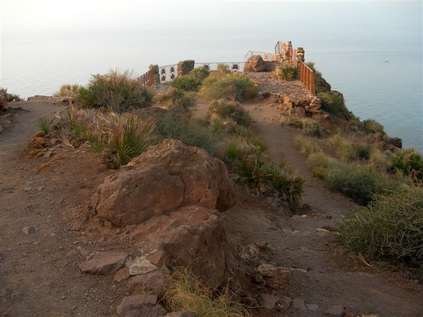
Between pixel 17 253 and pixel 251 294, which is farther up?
pixel 17 253

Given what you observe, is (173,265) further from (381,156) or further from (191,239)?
(381,156)

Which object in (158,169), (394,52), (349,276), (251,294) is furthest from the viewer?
(394,52)

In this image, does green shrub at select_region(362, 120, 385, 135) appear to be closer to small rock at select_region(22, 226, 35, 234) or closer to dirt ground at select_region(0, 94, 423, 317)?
dirt ground at select_region(0, 94, 423, 317)

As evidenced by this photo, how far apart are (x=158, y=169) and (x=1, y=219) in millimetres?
2039

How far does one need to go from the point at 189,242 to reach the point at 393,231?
3.03 metres

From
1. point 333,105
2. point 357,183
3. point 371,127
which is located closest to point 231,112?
point 333,105

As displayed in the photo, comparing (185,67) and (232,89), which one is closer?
(232,89)

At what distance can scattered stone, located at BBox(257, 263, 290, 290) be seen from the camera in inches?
246

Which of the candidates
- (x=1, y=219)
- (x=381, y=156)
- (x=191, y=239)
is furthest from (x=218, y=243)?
(x=381, y=156)

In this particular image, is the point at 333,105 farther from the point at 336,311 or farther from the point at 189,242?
the point at 189,242

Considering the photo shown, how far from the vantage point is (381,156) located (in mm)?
18969

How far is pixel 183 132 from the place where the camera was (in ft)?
37.4

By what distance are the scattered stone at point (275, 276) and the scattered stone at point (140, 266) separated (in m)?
1.59

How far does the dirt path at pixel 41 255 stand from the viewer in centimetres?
489
